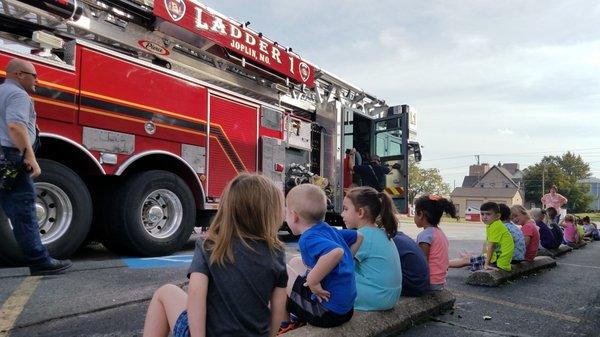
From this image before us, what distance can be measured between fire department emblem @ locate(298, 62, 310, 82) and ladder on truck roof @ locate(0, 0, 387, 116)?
0.70ft

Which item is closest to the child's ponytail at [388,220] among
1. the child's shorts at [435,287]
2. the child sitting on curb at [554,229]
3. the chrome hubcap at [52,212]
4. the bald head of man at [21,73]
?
the child's shorts at [435,287]

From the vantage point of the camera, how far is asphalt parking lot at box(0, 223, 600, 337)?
2.74 meters

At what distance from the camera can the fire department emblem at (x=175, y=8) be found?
5.24 metres

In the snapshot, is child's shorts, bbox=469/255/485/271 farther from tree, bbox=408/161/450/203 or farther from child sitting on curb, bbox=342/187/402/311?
tree, bbox=408/161/450/203

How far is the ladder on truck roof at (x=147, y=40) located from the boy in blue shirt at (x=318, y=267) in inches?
135

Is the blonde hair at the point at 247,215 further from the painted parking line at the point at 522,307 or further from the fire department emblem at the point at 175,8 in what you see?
the fire department emblem at the point at 175,8

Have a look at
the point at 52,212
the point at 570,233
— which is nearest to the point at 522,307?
the point at 52,212

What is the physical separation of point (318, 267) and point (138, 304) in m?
1.61

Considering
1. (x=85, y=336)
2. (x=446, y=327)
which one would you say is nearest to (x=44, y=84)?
A: (x=85, y=336)

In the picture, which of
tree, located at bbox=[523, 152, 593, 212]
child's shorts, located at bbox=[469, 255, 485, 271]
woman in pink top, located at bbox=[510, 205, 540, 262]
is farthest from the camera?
tree, located at bbox=[523, 152, 593, 212]

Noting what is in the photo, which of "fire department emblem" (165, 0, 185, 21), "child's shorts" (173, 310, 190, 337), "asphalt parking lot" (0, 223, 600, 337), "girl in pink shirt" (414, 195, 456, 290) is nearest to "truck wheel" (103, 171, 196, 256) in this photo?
"asphalt parking lot" (0, 223, 600, 337)

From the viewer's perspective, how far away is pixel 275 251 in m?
1.92

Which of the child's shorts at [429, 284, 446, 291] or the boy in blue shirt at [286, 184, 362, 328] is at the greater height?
the boy in blue shirt at [286, 184, 362, 328]

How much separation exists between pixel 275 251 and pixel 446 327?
1668mm
